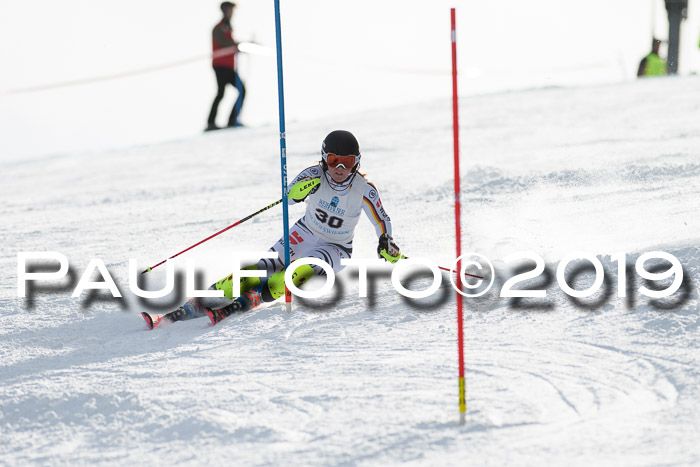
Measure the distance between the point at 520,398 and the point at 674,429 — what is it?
645 millimetres

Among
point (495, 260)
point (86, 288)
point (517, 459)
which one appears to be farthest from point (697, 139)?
point (517, 459)

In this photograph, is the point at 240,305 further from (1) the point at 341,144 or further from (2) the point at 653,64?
(2) the point at 653,64

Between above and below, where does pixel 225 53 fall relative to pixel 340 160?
above

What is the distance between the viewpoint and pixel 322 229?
225 inches

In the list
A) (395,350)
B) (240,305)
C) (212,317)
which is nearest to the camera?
(395,350)

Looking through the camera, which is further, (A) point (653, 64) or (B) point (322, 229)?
(A) point (653, 64)

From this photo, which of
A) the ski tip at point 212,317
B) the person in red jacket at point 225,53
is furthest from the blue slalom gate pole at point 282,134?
the person in red jacket at point 225,53

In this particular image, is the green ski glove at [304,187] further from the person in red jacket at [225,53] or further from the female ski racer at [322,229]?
the person in red jacket at [225,53]

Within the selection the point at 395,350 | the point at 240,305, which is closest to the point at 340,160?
the point at 240,305

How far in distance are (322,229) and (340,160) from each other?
21.5 inches

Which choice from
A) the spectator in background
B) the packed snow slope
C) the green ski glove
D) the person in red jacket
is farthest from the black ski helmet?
the spectator in background

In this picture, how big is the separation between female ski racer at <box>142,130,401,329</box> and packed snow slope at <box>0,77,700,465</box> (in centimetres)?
14

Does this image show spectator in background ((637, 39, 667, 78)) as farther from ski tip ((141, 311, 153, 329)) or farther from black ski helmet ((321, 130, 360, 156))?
ski tip ((141, 311, 153, 329))

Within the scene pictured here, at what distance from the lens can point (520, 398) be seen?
3619mm
